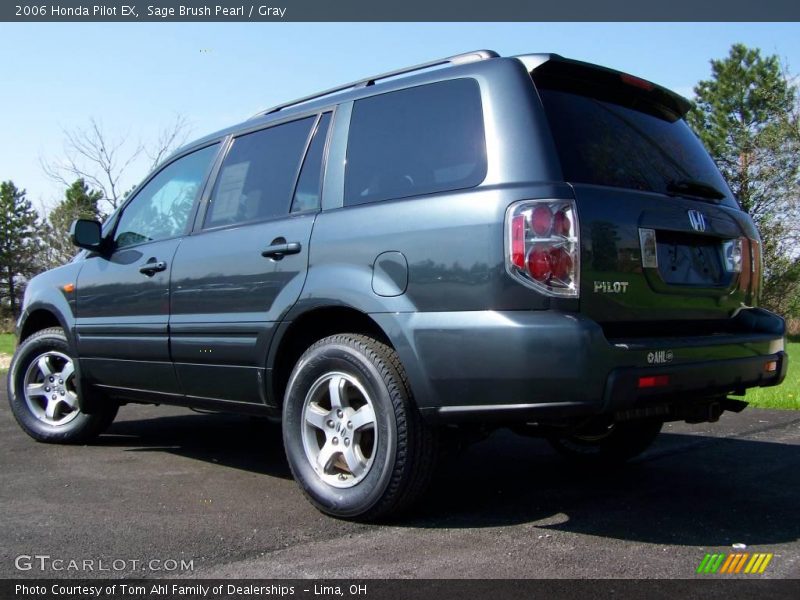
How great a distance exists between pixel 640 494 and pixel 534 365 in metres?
1.50

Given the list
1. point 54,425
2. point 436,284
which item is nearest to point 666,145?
point 436,284

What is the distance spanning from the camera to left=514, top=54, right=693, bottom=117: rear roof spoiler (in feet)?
11.4

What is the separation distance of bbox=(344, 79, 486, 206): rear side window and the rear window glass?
0.35 m

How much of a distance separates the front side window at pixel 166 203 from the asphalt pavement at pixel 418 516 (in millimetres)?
1463

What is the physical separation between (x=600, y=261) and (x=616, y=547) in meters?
1.16

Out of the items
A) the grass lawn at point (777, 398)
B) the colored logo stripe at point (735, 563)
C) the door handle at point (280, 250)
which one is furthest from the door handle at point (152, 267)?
the grass lawn at point (777, 398)

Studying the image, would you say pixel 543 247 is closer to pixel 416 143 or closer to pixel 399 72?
pixel 416 143

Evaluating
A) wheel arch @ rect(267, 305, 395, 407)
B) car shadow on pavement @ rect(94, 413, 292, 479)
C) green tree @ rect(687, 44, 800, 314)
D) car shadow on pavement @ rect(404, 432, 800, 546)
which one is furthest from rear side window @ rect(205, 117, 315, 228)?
green tree @ rect(687, 44, 800, 314)

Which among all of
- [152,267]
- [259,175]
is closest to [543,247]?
[259,175]

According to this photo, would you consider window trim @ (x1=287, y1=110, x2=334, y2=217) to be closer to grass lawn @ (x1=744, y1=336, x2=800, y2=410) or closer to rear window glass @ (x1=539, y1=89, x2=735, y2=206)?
rear window glass @ (x1=539, y1=89, x2=735, y2=206)

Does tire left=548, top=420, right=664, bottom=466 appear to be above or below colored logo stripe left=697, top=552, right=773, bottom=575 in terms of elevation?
below

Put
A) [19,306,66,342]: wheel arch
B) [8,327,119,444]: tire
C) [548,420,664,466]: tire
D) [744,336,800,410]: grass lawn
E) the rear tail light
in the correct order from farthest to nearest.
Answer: [744,336,800,410]: grass lawn, [19,306,66,342]: wheel arch, [8,327,119,444]: tire, [548,420,664,466]: tire, the rear tail light

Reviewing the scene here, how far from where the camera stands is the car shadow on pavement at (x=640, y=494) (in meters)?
3.47

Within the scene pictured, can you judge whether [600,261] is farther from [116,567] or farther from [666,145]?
[116,567]
